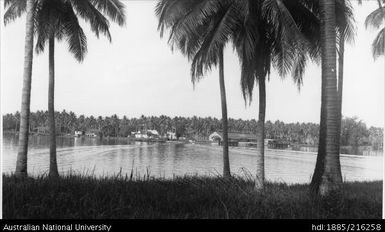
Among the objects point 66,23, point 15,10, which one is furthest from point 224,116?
point 15,10

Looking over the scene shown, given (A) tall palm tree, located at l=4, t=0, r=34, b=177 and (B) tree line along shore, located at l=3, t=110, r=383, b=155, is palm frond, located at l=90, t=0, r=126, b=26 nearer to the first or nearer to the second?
(A) tall palm tree, located at l=4, t=0, r=34, b=177

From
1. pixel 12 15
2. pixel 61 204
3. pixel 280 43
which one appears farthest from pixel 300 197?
pixel 12 15

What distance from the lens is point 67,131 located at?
138125mm

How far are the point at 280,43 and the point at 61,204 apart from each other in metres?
7.68

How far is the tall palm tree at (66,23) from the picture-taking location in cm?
1366

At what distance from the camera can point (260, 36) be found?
10.8 meters

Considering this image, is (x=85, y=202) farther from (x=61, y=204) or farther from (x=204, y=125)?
(x=204, y=125)

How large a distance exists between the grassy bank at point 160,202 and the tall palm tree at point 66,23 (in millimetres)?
6066

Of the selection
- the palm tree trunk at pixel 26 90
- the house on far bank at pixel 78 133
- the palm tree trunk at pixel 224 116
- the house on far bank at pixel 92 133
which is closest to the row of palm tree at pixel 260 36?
the palm tree trunk at pixel 26 90

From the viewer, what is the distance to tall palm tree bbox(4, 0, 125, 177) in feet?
44.8

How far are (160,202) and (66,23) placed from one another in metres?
9.94

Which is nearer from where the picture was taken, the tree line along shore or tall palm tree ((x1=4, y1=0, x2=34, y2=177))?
tall palm tree ((x1=4, y1=0, x2=34, y2=177))

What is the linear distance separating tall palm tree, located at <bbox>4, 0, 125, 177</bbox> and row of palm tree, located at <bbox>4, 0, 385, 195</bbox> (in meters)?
0.04

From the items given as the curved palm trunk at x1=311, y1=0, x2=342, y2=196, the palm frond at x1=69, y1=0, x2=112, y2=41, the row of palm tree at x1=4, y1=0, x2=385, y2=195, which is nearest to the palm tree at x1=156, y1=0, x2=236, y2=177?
the row of palm tree at x1=4, y1=0, x2=385, y2=195
